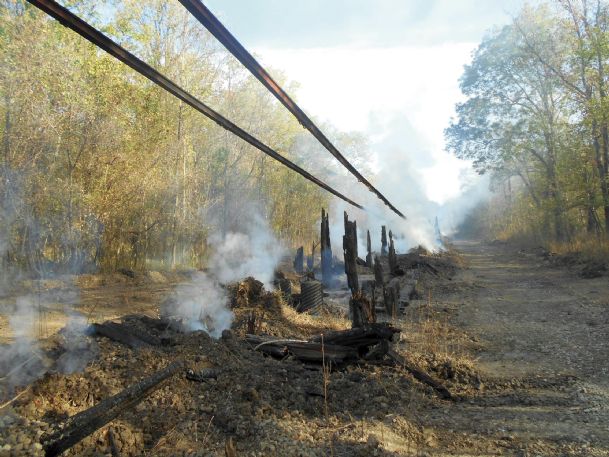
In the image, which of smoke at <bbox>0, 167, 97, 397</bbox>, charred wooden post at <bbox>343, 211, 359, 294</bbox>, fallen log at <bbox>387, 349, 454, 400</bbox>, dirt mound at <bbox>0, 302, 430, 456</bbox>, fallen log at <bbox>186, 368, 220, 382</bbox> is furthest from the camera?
charred wooden post at <bbox>343, 211, 359, 294</bbox>

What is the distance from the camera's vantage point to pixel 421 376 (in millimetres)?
5555

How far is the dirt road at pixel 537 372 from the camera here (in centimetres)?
409

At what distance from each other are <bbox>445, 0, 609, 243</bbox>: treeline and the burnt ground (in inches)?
570

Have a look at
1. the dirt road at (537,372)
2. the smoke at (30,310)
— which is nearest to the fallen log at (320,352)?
the dirt road at (537,372)

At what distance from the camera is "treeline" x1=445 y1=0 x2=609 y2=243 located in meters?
19.0

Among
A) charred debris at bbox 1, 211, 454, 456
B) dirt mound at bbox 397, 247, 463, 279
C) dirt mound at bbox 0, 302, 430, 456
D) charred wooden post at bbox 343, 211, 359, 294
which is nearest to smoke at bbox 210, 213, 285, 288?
charred wooden post at bbox 343, 211, 359, 294

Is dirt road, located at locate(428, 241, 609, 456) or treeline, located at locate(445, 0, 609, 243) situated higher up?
treeline, located at locate(445, 0, 609, 243)

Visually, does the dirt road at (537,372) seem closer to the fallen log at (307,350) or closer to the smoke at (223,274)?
the fallen log at (307,350)

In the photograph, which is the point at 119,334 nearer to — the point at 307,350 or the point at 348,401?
the point at 307,350

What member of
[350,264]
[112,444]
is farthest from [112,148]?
[112,444]

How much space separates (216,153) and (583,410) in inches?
872

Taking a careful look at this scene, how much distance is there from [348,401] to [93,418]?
8.78 ft

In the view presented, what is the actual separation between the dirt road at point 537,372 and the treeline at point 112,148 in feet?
39.1

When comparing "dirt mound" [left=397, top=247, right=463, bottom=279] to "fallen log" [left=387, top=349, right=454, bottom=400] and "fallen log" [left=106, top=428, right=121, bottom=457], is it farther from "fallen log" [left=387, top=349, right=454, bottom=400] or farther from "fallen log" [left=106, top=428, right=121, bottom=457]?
"fallen log" [left=106, top=428, right=121, bottom=457]
